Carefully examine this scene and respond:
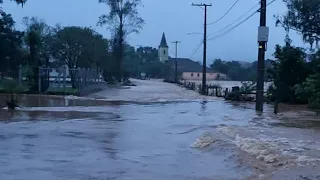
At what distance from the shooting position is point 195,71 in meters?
174

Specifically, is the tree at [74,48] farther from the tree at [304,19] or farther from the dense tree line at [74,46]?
the tree at [304,19]

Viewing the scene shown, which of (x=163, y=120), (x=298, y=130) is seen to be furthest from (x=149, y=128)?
(x=298, y=130)

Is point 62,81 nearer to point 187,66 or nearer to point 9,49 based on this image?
point 9,49

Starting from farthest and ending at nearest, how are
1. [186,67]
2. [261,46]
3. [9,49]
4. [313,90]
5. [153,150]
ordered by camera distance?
1. [186,67]
2. [9,49]
3. [261,46]
4. [313,90]
5. [153,150]

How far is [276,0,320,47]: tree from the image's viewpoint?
45.2 m

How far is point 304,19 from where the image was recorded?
46688mm

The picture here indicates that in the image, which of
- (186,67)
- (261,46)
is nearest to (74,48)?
(261,46)

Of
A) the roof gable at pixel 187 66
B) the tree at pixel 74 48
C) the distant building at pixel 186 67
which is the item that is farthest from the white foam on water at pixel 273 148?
the roof gable at pixel 187 66

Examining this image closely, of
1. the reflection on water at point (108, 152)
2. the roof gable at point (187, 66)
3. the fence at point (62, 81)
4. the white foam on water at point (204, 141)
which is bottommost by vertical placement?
the reflection on water at point (108, 152)

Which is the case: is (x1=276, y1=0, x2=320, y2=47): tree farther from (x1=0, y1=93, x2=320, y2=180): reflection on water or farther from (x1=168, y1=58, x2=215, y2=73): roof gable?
(x1=168, y1=58, x2=215, y2=73): roof gable

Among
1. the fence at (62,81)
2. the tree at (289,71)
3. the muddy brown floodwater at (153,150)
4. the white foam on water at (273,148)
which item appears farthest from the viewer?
the fence at (62,81)

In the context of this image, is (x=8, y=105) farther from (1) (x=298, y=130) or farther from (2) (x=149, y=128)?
(1) (x=298, y=130)

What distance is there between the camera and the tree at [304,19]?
4522 centimetres

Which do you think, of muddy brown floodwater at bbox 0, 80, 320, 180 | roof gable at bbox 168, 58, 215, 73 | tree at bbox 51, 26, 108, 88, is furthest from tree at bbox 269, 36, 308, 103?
roof gable at bbox 168, 58, 215, 73
